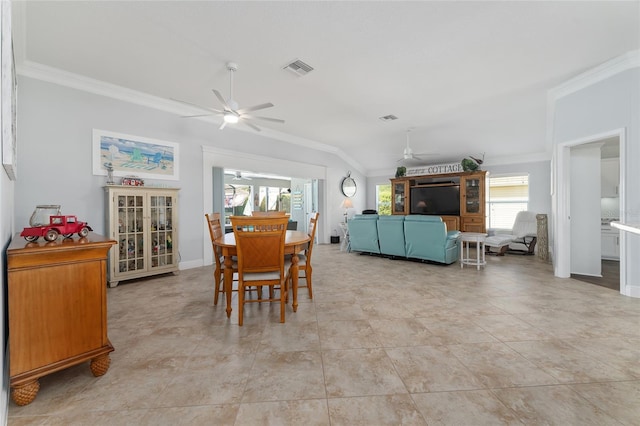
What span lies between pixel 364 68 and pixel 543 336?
319 centimetres

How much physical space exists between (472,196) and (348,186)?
3251mm

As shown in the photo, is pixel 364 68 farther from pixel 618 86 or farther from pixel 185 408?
pixel 185 408

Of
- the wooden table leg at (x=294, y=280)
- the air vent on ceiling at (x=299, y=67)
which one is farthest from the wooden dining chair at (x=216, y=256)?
the air vent on ceiling at (x=299, y=67)

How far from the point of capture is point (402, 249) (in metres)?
4.97

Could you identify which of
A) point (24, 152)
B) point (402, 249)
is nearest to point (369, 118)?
point (402, 249)

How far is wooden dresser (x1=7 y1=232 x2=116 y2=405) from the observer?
1356 mm

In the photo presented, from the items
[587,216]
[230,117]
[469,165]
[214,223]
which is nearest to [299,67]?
[230,117]

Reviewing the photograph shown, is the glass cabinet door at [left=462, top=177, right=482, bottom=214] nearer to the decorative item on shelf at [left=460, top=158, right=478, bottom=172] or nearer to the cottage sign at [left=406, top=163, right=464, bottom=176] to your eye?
the decorative item on shelf at [left=460, top=158, right=478, bottom=172]

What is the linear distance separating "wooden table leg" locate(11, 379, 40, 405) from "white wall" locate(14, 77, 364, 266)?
2532mm

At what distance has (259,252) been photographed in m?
2.33

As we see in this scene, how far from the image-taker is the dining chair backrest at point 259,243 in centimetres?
226

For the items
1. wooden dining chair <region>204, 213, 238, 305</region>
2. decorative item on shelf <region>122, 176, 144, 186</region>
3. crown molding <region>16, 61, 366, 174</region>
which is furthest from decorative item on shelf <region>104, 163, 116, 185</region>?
wooden dining chair <region>204, 213, 238, 305</region>

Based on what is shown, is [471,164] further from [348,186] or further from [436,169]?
[348,186]

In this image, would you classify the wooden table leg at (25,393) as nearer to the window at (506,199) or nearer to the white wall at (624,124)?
the white wall at (624,124)
